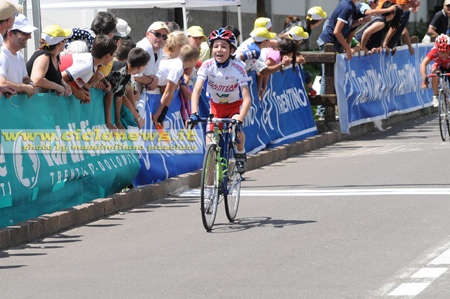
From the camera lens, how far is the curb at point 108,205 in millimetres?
8836

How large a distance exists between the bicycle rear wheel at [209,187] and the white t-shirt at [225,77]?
1.17 m

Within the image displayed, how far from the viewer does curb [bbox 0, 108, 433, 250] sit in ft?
29.0

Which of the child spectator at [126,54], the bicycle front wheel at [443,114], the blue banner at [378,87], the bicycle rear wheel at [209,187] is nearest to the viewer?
the bicycle rear wheel at [209,187]

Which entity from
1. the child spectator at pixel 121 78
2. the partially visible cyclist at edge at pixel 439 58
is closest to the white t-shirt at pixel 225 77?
the child spectator at pixel 121 78

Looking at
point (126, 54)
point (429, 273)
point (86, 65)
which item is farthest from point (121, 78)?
point (429, 273)

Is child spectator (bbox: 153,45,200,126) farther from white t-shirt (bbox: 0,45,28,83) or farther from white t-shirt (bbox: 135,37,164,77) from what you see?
white t-shirt (bbox: 0,45,28,83)

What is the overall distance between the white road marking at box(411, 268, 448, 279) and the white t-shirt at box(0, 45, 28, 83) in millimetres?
4528

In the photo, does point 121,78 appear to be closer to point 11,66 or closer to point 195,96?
point 195,96

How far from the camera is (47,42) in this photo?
32.6ft

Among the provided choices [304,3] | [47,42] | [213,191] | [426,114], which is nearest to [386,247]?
[213,191]

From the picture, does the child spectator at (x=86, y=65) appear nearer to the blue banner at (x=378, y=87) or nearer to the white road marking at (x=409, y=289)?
the white road marking at (x=409, y=289)

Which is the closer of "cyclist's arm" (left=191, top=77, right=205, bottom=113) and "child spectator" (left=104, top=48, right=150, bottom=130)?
"cyclist's arm" (left=191, top=77, right=205, bottom=113)

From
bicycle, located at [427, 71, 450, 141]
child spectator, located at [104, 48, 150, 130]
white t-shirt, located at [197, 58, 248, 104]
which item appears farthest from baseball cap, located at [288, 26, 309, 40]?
white t-shirt, located at [197, 58, 248, 104]

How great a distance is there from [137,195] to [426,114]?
13715mm
